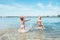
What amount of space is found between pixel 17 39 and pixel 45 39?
133cm

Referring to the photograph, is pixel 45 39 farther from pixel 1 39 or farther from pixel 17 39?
pixel 1 39

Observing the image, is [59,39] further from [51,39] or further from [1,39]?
[1,39]

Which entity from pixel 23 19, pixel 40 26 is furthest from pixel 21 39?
pixel 40 26

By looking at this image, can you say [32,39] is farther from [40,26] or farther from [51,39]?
[40,26]

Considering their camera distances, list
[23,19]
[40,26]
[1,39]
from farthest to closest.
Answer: [40,26] < [23,19] < [1,39]

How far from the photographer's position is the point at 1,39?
11.3m

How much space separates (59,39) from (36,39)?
3.70 ft

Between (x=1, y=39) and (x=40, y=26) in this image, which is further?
(x=40, y=26)

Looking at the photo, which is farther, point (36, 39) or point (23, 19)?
point (23, 19)

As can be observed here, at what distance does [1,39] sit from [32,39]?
58.1 inches

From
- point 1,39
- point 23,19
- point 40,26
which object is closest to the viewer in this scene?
point 1,39

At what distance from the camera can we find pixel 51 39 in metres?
11.6

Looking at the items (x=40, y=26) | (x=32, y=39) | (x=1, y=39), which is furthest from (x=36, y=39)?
(x=40, y=26)

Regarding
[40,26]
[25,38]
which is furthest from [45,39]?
[40,26]
